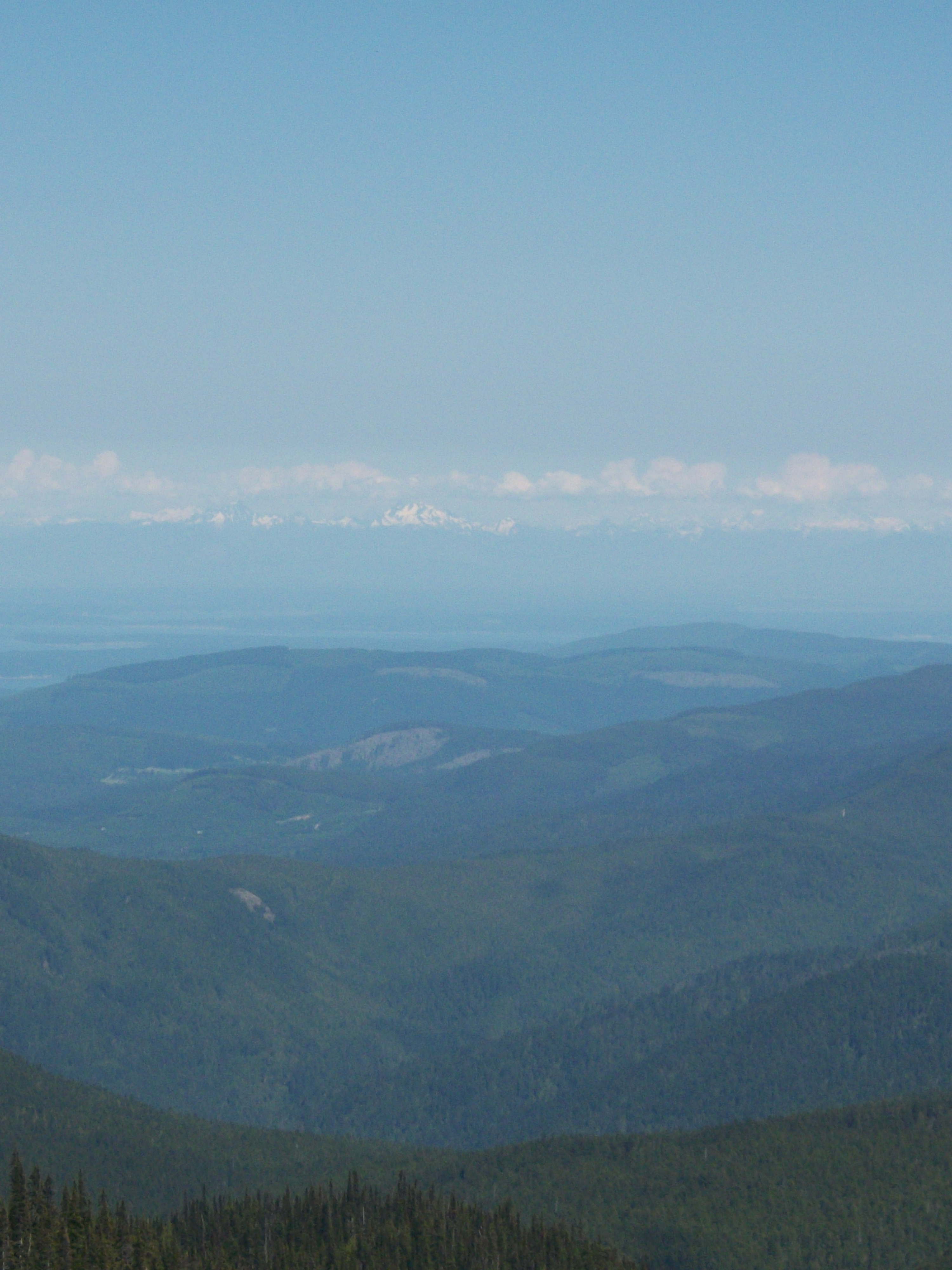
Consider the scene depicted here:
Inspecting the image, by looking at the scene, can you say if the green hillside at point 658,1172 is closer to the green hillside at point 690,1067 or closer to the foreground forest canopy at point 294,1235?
the foreground forest canopy at point 294,1235

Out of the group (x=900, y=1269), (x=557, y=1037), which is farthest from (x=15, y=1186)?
(x=557, y=1037)

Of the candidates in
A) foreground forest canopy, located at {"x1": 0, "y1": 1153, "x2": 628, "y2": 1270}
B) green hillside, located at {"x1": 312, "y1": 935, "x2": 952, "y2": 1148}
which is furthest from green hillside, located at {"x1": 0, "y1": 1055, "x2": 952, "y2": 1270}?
green hillside, located at {"x1": 312, "y1": 935, "x2": 952, "y2": 1148}

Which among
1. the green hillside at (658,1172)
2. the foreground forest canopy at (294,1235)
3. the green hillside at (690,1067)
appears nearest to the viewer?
the foreground forest canopy at (294,1235)

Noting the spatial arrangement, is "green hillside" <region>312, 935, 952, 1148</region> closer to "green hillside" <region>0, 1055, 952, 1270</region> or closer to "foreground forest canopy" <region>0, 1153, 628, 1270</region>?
"green hillside" <region>0, 1055, 952, 1270</region>

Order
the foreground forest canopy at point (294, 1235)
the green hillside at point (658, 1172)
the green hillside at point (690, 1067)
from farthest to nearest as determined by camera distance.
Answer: the green hillside at point (690, 1067) → the green hillside at point (658, 1172) → the foreground forest canopy at point (294, 1235)

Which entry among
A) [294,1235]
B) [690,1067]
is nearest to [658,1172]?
[294,1235]

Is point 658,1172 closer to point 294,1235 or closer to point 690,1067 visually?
point 294,1235

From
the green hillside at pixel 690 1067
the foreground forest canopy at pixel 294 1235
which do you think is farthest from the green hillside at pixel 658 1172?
the green hillside at pixel 690 1067
